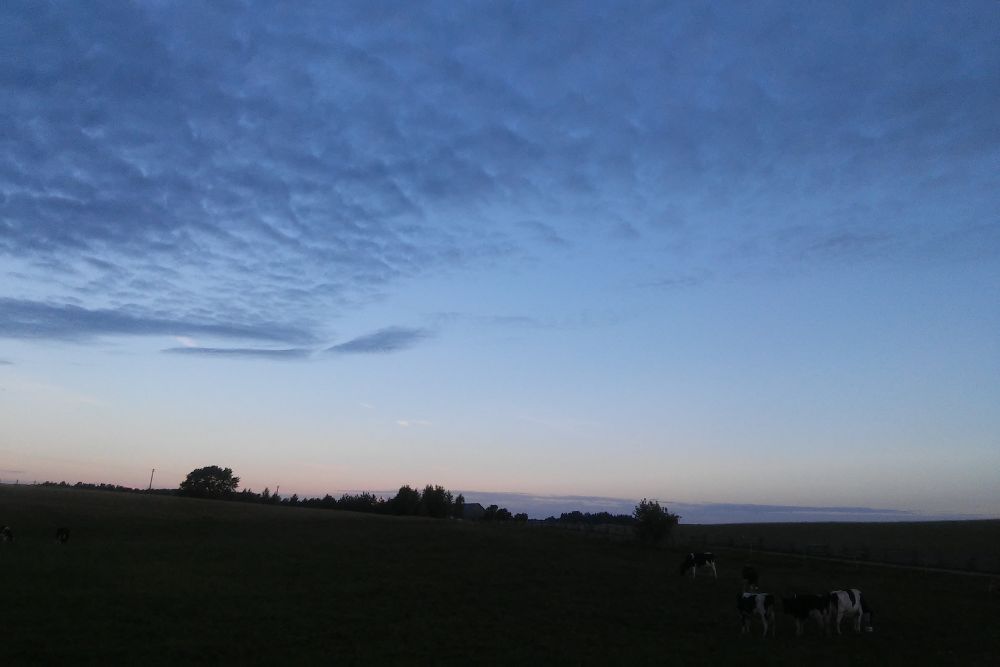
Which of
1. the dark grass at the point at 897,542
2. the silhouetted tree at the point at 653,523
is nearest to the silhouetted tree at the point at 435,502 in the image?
the dark grass at the point at 897,542

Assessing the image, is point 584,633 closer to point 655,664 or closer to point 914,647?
point 655,664

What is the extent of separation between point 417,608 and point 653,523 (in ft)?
151

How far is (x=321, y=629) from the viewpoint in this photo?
19.9m

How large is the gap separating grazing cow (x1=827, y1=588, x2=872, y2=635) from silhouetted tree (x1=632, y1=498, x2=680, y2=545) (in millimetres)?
42562

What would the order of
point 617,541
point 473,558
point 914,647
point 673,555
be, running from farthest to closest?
point 617,541
point 673,555
point 473,558
point 914,647

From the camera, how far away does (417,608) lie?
2406 cm

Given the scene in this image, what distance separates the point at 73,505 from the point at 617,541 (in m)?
55.2

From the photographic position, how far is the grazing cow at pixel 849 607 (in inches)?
888

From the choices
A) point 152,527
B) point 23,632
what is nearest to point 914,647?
point 23,632

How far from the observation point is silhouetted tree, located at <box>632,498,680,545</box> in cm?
6544

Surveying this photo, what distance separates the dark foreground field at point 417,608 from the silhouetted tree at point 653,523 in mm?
18869

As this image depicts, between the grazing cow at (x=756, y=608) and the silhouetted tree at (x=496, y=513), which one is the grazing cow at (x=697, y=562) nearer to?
the grazing cow at (x=756, y=608)

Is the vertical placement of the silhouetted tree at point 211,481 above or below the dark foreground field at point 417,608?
above

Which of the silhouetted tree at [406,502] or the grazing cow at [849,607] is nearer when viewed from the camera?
the grazing cow at [849,607]
